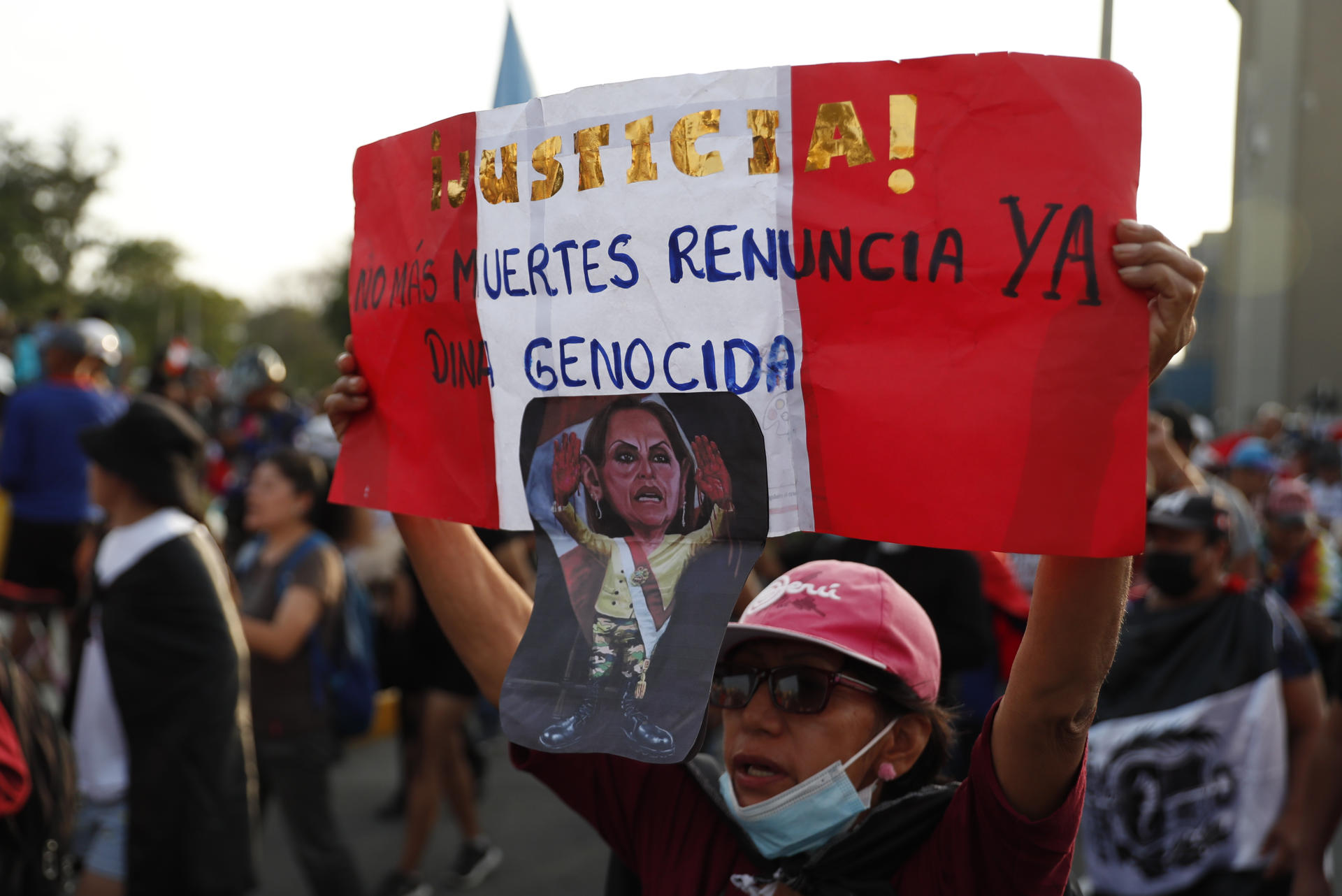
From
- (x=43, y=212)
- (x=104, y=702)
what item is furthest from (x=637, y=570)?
(x=43, y=212)

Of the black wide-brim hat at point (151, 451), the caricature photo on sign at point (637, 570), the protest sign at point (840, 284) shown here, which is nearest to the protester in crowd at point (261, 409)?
the black wide-brim hat at point (151, 451)

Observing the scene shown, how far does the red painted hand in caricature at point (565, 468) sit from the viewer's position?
1.61 metres

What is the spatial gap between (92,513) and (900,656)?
666 centimetres

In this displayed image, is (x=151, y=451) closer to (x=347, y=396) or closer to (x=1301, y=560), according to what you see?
(x=347, y=396)

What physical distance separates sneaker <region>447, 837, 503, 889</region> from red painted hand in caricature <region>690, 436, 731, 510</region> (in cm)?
441

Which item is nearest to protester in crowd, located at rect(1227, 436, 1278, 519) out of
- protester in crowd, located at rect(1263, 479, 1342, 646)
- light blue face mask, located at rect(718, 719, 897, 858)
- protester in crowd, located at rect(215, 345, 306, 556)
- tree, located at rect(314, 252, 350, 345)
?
protester in crowd, located at rect(1263, 479, 1342, 646)

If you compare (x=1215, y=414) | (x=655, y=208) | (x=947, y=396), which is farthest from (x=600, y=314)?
(x=1215, y=414)

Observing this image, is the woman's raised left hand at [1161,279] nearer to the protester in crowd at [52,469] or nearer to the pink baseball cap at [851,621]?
the pink baseball cap at [851,621]

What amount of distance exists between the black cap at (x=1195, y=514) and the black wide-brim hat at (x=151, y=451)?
3146mm

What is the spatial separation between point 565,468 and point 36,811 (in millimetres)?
1973

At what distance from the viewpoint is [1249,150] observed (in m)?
29.5

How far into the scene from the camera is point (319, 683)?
4.43 meters

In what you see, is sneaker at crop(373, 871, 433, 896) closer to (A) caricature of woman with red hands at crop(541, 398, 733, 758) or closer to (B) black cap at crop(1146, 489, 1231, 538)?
(B) black cap at crop(1146, 489, 1231, 538)

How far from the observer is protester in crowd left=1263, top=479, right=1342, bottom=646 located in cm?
648
